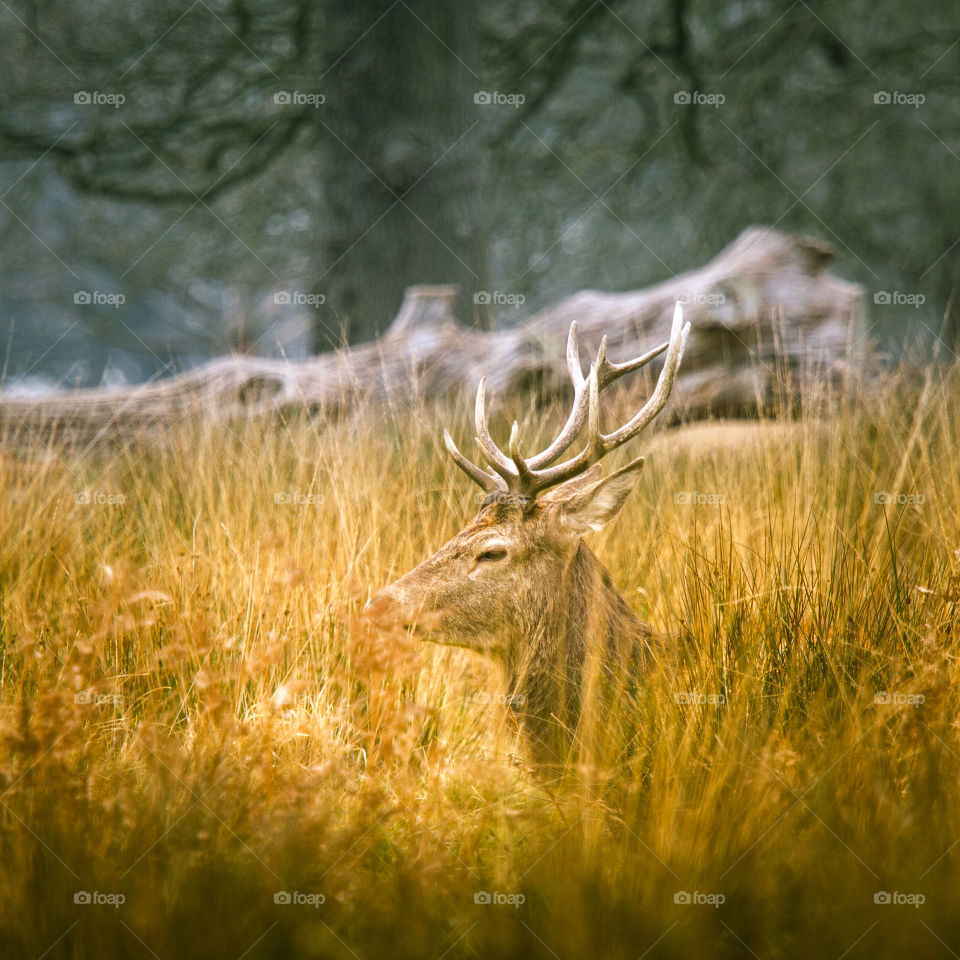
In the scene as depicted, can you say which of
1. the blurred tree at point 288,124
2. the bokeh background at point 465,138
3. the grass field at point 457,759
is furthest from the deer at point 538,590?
the bokeh background at point 465,138

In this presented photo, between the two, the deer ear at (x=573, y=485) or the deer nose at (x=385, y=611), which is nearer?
the deer nose at (x=385, y=611)

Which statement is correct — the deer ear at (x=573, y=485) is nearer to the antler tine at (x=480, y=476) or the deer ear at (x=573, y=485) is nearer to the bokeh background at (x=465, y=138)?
the antler tine at (x=480, y=476)

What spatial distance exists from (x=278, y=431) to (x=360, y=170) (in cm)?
390

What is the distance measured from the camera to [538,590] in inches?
129

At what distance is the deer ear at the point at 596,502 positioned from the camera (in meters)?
3.30

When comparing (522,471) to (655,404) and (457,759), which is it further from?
(457,759)

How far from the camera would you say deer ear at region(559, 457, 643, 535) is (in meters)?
3.30

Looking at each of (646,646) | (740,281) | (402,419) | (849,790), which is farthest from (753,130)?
(849,790)

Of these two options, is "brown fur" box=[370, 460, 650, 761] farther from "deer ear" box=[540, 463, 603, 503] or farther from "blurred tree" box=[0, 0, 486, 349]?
"blurred tree" box=[0, 0, 486, 349]

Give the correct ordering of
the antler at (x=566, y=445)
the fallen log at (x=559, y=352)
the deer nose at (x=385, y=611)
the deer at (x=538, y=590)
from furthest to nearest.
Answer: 1. the fallen log at (x=559, y=352)
2. the antler at (x=566, y=445)
3. the deer at (x=538, y=590)
4. the deer nose at (x=385, y=611)

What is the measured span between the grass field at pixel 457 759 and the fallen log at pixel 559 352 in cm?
240

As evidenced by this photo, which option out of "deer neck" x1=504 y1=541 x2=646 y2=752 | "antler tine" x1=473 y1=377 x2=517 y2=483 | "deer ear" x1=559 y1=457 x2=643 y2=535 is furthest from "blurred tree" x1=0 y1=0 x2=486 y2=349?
"deer neck" x1=504 y1=541 x2=646 y2=752

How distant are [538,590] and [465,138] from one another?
688 cm

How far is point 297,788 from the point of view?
2475 mm
